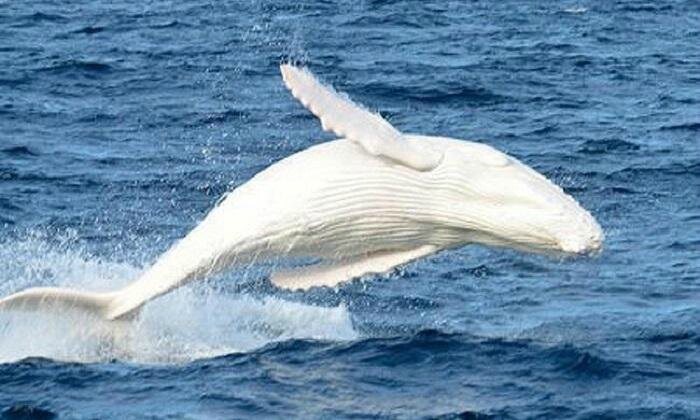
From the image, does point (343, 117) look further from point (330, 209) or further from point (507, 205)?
point (507, 205)

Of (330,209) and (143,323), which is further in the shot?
(143,323)

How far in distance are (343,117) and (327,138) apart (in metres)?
15.1

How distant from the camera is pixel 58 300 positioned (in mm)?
21594

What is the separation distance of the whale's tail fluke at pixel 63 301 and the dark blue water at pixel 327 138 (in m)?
0.56

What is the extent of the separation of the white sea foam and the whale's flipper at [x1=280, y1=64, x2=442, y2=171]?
131 inches

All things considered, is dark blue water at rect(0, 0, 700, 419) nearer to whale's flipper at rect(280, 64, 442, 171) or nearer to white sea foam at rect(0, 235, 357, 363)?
white sea foam at rect(0, 235, 357, 363)

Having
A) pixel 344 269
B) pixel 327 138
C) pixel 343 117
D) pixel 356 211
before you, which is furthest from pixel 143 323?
Result: pixel 327 138

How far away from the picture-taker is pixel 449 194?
21031 millimetres

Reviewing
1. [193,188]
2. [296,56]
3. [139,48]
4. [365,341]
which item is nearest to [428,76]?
[296,56]

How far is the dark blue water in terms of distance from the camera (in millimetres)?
21672

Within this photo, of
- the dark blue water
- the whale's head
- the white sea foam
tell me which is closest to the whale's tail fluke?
the white sea foam

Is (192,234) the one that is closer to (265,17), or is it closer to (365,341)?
(365,341)

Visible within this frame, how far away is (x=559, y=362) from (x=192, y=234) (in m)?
4.06

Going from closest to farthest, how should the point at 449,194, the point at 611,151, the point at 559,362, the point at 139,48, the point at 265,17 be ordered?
the point at 449,194, the point at 559,362, the point at 611,151, the point at 139,48, the point at 265,17
